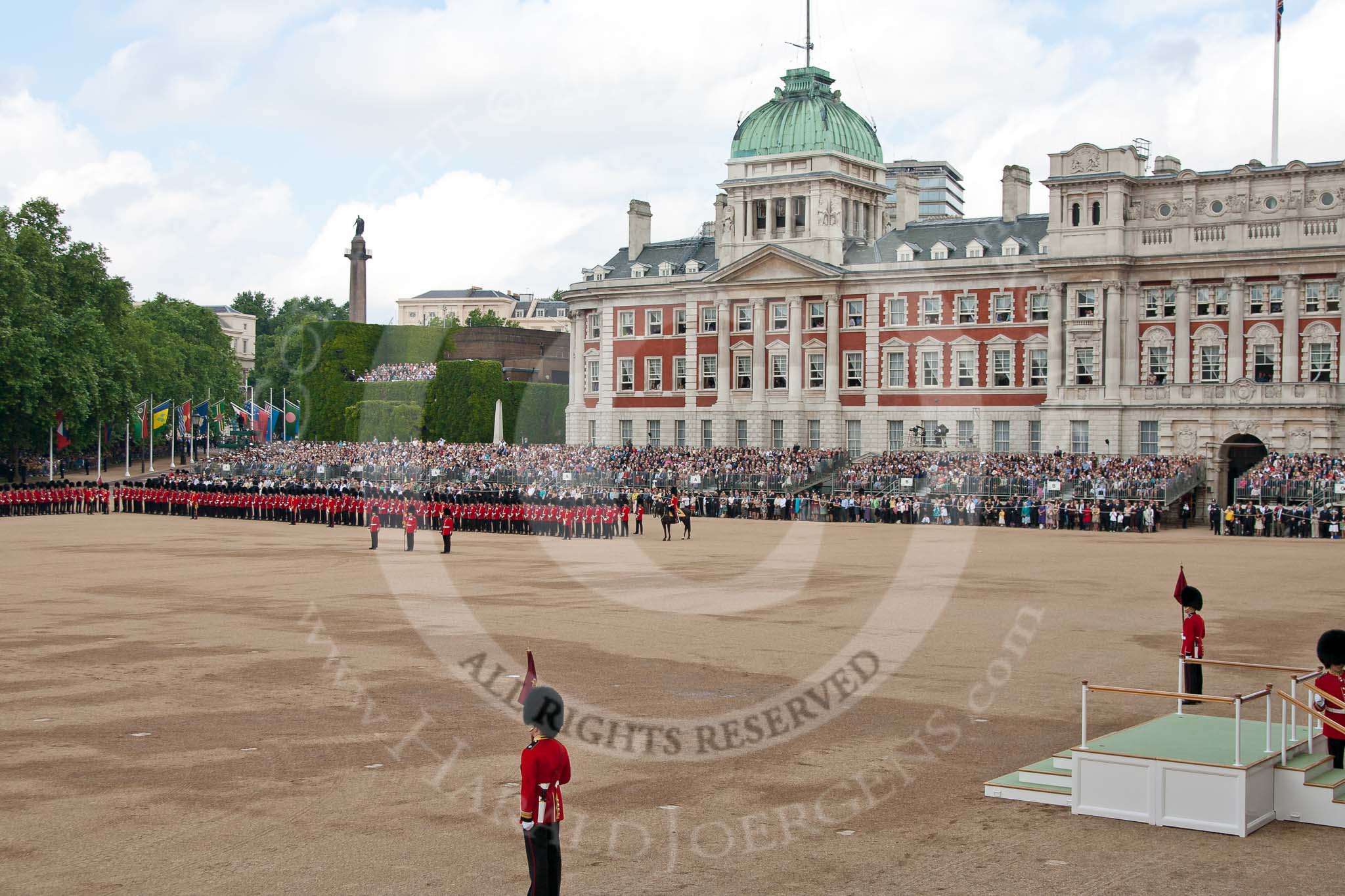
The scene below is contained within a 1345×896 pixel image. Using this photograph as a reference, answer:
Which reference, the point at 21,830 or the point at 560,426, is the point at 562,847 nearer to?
the point at 21,830

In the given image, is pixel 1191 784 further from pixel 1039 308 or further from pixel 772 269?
pixel 772 269

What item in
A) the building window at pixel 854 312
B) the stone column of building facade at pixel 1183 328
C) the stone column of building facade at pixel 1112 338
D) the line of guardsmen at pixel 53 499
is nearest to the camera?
the line of guardsmen at pixel 53 499

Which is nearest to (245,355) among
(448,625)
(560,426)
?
(560,426)

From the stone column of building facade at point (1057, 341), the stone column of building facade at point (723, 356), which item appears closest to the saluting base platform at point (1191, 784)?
the stone column of building facade at point (1057, 341)

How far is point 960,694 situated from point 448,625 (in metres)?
10.3

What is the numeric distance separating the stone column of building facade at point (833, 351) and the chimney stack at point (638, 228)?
1656 centimetres

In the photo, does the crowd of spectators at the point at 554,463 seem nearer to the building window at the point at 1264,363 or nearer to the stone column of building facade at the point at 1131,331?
the stone column of building facade at the point at 1131,331

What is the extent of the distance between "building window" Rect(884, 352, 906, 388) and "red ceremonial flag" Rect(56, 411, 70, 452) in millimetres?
43837

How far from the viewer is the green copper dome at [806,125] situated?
250 feet

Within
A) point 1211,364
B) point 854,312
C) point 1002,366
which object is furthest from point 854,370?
point 1211,364

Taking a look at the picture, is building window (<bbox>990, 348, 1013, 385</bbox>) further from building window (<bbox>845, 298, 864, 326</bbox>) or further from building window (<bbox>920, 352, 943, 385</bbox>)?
building window (<bbox>845, 298, 864, 326</bbox>)

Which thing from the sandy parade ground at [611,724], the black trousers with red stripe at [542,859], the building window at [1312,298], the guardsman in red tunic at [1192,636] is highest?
the building window at [1312,298]

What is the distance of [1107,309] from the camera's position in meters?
65.6

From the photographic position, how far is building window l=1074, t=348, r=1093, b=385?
218 feet
